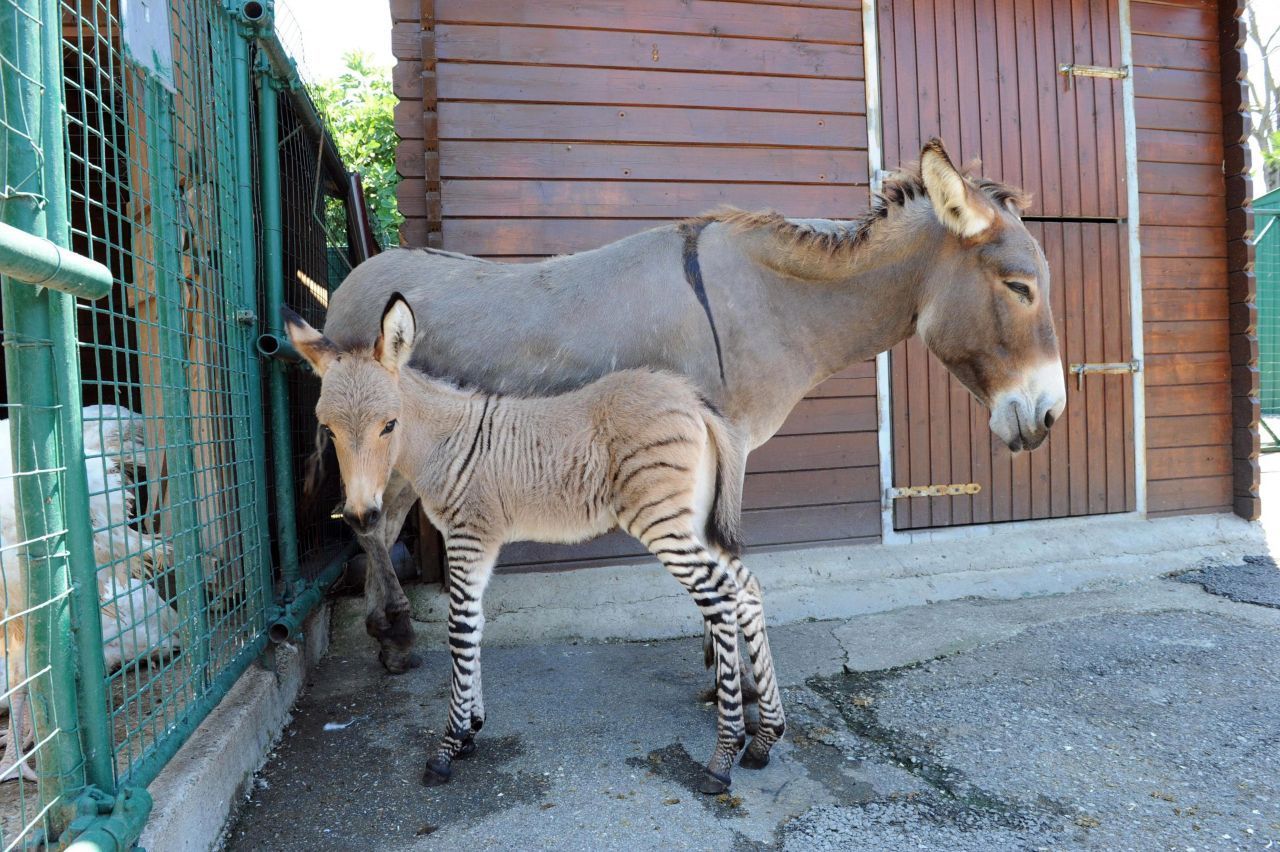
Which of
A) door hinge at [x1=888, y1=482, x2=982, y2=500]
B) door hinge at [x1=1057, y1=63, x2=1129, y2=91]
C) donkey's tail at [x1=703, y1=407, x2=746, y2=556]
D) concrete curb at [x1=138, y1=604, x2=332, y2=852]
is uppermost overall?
door hinge at [x1=1057, y1=63, x2=1129, y2=91]

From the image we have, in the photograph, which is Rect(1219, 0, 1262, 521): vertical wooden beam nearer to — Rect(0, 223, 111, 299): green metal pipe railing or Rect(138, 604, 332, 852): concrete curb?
Rect(138, 604, 332, 852): concrete curb

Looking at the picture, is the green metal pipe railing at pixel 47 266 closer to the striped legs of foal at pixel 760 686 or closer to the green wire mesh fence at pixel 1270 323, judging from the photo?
the striped legs of foal at pixel 760 686

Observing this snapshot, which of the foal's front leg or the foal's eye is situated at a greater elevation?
the foal's eye

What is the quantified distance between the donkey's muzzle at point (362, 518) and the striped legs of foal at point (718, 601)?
1.09 metres

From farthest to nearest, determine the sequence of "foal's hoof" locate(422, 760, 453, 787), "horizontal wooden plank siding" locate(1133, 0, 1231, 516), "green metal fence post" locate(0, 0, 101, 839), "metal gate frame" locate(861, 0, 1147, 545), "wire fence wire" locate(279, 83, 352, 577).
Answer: "horizontal wooden plank siding" locate(1133, 0, 1231, 516) → "metal gate frame" locate(861, 0, 1147, 545) → "wire fence wire" locate(279, 83, 352, 577) → "foal's hoof" locate(422, 760, 453, 787) → "green metal fence post" locate(0, 0, 101, 839)

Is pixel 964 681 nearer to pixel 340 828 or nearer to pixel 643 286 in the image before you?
pixel 643 286

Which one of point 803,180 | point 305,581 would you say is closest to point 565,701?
point 305,581

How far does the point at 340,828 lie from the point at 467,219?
3563 mm

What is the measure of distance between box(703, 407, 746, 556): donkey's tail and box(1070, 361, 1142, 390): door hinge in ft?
13.1

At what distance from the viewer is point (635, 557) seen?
16.6ft

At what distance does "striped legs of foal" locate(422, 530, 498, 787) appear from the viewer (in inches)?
121

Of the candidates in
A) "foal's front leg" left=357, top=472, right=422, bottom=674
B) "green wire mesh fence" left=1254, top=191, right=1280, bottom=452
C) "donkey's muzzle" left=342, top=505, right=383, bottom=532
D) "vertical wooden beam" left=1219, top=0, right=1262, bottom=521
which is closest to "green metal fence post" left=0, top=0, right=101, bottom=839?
"donkey's muzzle" left=342, top=505, right=383, bottom=532

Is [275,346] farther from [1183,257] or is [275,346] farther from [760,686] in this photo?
→ [1183,257]

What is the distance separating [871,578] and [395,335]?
377 centimetres
